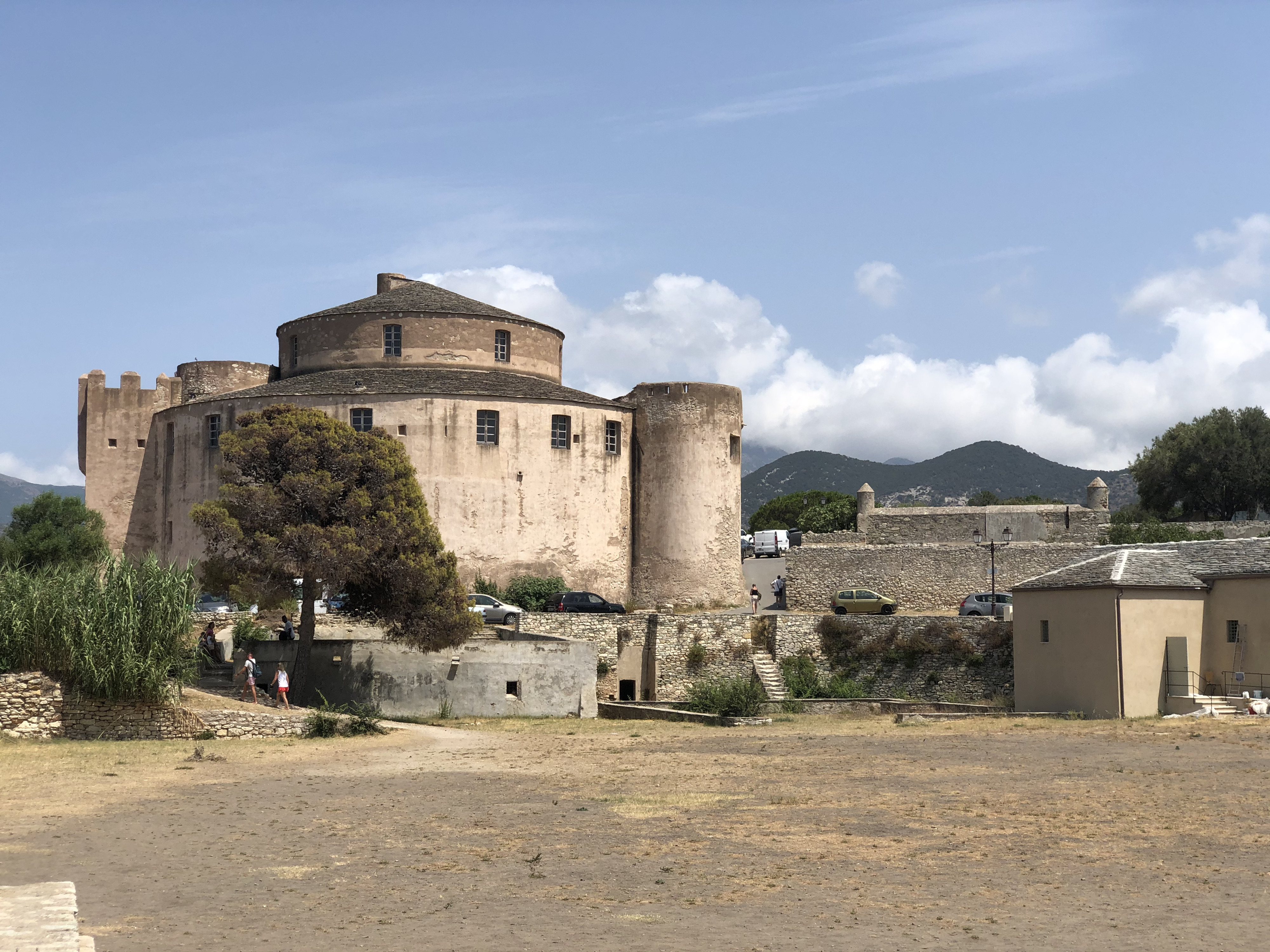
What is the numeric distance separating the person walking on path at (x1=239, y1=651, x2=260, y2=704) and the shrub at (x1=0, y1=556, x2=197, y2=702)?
12.6 ft

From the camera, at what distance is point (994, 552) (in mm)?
54906

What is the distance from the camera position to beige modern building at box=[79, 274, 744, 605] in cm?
5288

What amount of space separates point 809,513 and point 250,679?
229ft

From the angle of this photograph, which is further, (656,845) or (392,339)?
(392,339)

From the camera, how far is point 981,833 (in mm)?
17578

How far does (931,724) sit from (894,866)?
19238 millimetres

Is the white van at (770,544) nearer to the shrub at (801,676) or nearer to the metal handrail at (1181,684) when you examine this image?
the shrub at (801,676)

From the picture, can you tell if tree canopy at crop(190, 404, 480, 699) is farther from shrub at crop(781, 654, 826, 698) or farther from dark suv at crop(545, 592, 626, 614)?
shrub at crop(781, 654, 826, 698)

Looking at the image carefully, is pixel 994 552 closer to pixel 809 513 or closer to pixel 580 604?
pixel 580 604

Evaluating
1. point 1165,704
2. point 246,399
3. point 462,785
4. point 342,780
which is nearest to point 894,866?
point 462,785

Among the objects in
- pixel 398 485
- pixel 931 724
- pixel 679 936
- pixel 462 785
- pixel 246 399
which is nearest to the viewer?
pixel 679 936

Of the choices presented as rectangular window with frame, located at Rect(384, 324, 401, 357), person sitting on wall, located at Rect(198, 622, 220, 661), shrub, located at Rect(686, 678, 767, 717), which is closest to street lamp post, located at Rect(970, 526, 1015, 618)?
shrub, located at Rect(686, 678, 767, 717)

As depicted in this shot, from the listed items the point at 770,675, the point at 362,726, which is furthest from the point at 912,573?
the point at 362,726

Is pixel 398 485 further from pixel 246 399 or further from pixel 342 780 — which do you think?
pixel 246 399
